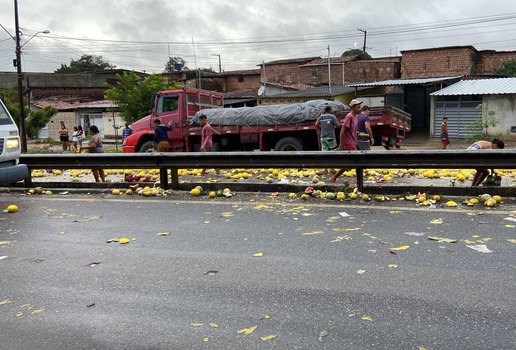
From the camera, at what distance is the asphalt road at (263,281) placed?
3.47m

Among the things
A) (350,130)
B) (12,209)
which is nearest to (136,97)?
(350,130)

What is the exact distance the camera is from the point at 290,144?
662 inches

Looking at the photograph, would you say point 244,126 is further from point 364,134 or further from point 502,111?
point 502,111

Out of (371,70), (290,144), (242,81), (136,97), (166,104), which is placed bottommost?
(290,144)

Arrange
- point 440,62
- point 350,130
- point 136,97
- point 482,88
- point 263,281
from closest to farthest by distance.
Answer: point 263,281 < point 350,130 < point 482,88 < point 136,97 < point 440,62

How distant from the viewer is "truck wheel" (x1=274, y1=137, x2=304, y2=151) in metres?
16.6

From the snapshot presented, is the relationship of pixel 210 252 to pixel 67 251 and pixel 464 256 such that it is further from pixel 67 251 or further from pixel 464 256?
pixel 464 256

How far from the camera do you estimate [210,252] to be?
538 cm

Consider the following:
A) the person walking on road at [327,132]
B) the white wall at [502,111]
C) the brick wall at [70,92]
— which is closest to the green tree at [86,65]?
the brick wall at [70,92]

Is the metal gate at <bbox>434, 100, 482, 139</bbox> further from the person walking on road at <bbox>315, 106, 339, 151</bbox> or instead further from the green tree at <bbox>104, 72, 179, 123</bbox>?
the person walking on road at <bbox>315, 106, 339, 151</bbox>

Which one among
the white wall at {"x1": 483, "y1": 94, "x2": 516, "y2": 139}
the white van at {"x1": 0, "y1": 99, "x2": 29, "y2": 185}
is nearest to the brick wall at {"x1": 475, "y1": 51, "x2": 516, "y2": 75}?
the white wall at {"x1": 483, "y1": 94, "x2": 516, "y2": 139}

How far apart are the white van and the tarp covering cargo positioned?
8.98m

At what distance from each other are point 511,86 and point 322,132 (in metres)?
22.8

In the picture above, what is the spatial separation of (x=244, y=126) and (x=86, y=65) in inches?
3203
